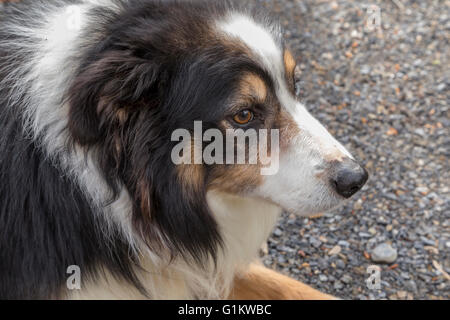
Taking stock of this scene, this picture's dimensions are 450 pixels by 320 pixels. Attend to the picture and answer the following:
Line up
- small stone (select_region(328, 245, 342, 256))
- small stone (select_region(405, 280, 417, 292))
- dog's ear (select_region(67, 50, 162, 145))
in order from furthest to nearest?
small stone (select_region(328, 245, 342, 256)) → small stone (select_region(405, 280, 417, 292)) → dog's ear (select_region(67, 50, 162, 145))

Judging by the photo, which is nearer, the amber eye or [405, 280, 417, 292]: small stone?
the amber eye

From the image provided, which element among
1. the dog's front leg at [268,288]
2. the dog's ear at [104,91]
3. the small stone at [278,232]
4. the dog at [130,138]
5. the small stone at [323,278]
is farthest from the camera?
the small stone at [278,232]

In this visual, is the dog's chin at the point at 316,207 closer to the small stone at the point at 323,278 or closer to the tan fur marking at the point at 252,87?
the tan fur marking at the point at 252,87

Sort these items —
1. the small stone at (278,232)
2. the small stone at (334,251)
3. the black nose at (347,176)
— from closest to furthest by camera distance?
the black nose at (347,176) < the small stone at (334,251) < the small stone at (278,232)

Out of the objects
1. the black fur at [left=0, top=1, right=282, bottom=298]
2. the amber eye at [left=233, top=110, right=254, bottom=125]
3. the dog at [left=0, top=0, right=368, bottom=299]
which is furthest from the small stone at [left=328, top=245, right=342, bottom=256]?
the amber eye at [left=233, top=110, right=254, bottom=125]

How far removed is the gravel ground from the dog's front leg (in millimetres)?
370

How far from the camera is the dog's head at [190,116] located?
2.49m

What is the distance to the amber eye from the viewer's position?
2.62 m

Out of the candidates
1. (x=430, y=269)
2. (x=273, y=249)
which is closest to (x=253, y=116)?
(x=273, y=249)

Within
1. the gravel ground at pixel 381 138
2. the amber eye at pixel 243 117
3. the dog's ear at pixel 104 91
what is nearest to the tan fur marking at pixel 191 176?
the amber eye at pixel 243 117

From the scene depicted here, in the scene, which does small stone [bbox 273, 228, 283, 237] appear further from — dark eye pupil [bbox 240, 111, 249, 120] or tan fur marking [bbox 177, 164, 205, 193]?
dark eye pupil [bbox 240, 111, 249, 120]

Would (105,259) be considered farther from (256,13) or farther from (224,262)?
(256,13)

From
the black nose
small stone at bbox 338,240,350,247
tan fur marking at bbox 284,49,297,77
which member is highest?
Result: tan fur marking at bbox 284,49,297,77

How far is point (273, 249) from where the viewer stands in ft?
13.6
